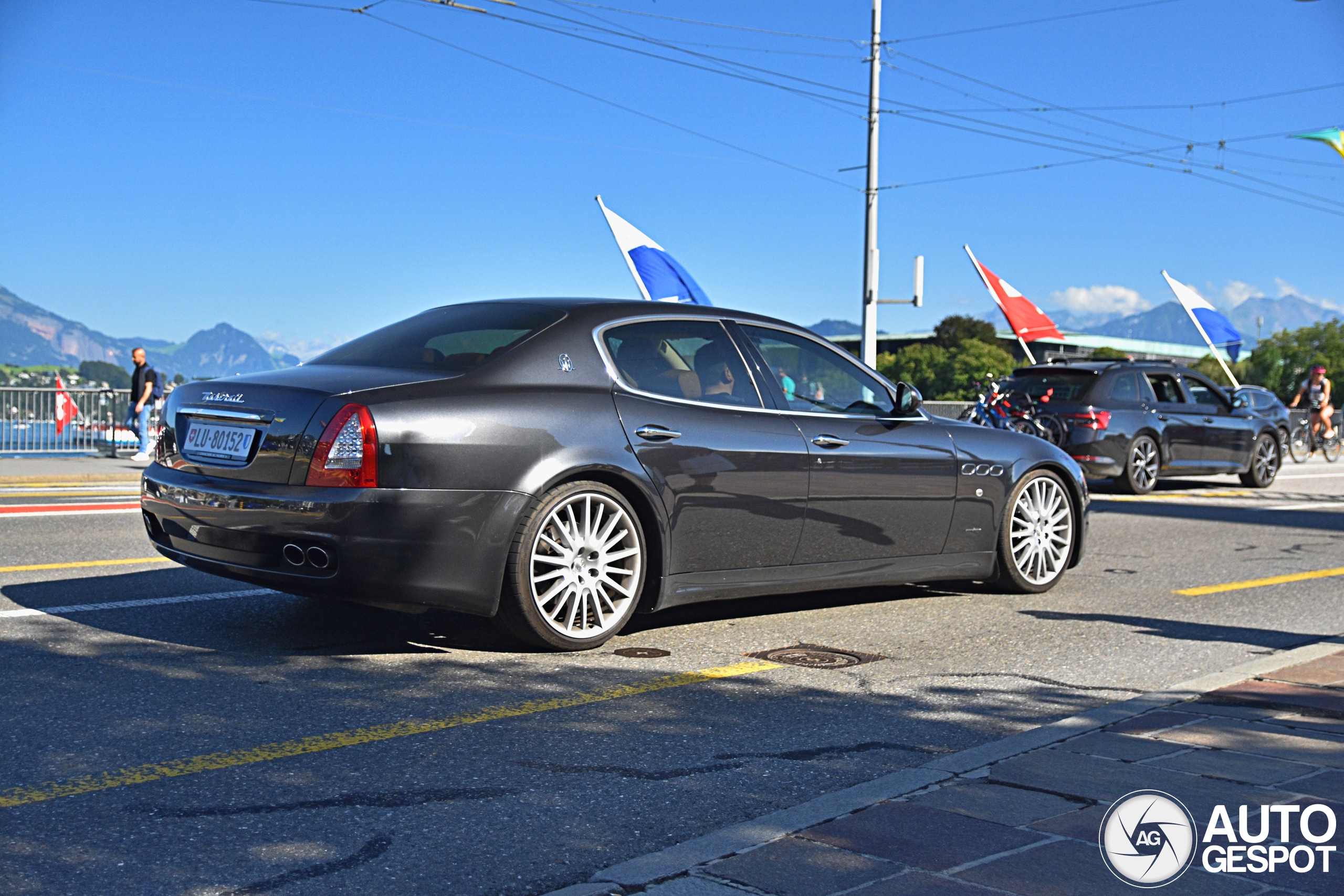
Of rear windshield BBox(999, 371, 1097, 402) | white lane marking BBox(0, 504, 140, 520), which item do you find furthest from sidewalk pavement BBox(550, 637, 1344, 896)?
rear windshield BBox(999, 371, 1097, 402)

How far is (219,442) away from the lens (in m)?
5.26

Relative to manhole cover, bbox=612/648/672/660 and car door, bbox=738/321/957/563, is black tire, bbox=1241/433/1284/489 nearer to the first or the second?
car door, bbox=738/321/957/563

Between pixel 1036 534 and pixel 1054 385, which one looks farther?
pixel 1054 385

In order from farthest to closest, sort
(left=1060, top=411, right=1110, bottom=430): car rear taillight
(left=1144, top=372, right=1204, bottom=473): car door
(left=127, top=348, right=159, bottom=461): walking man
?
(left=127, top=348, right=159, bottom=461): walking man, (left=1144, top=372, right=1204, bottom=473): car door, (left=1060, top=411, right=1110, bottom=430): car rear taillight

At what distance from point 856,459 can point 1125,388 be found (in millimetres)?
10430

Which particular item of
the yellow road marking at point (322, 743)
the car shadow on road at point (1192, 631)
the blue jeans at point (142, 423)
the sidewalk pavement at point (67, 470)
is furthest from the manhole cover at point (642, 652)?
the blue jeans at point (142, 423)

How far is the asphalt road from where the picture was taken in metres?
3.05

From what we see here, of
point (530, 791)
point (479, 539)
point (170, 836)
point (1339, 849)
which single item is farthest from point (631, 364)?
point (1339, 849)

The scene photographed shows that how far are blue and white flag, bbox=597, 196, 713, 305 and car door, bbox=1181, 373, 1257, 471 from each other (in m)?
9.51

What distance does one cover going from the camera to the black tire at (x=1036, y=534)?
23.8ft

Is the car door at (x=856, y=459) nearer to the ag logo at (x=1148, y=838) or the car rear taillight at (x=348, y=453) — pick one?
the car rear taillight at (x=348, y=453)

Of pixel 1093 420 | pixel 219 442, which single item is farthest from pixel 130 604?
pixel 1093 420

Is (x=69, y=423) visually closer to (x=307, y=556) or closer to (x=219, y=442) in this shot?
(x=219, y=442)

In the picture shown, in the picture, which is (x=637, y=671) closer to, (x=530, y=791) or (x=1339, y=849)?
(x=530, y=791)
